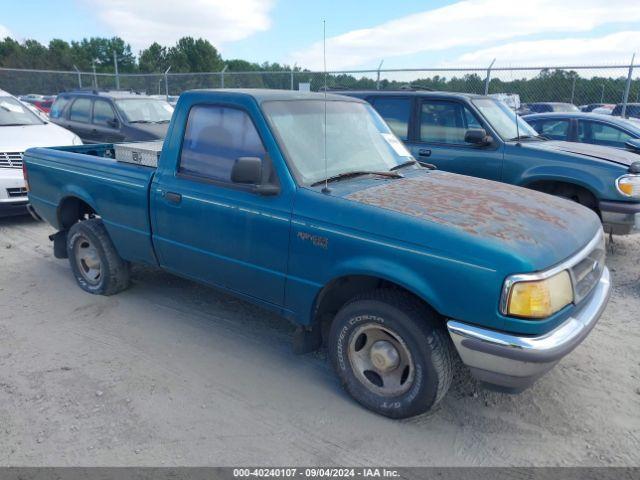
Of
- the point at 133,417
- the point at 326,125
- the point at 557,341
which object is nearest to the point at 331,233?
the point at 326,125

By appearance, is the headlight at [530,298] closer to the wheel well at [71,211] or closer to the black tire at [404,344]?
the black tire at [404,344]

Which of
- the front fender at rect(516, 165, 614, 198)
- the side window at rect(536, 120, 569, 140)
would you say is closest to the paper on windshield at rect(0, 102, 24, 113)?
the front fender at rect(516, 165, 614, 198)

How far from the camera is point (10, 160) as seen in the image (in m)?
7.11

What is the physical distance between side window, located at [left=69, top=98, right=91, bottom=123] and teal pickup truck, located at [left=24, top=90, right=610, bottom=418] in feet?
23.5

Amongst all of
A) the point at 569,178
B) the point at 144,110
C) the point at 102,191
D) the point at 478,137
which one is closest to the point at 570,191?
the point at 569,178

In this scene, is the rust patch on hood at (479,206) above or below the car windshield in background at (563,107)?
below

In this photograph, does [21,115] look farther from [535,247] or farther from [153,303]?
[535,247]

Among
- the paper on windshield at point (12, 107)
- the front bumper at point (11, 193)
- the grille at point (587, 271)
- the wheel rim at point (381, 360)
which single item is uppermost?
the paper on windshield at point (12, 107)

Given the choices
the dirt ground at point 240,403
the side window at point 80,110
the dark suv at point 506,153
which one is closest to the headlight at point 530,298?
the dirt ground at point 240,403

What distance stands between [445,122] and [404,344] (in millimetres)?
4494

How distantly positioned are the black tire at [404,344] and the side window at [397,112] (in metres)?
4.34

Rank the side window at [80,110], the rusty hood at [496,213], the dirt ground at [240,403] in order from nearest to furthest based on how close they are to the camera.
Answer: the rusty hood at [496,213] < the dirt ground at [240,403] < the side window at [80,110]

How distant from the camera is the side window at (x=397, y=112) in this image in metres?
6.95

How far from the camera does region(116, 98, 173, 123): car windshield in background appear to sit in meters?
10.1
